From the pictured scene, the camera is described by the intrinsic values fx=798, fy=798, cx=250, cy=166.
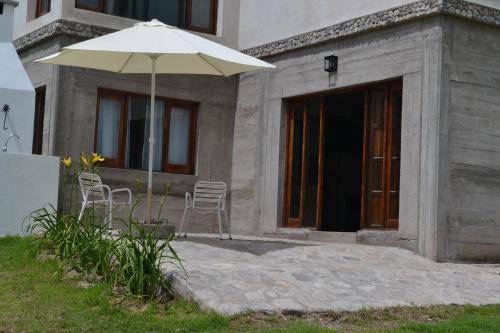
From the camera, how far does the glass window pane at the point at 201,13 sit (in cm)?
1514

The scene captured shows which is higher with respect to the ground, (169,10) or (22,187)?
(169,10)

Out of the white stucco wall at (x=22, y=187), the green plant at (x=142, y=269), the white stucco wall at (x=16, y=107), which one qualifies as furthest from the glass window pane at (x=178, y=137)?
the green plant at (x=142, y=269)

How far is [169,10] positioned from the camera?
14.9m

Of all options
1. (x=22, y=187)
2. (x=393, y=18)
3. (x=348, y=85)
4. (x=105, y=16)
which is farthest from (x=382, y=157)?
(x=105, y=16)

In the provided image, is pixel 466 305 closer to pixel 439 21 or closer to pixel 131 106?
pixel 439 21

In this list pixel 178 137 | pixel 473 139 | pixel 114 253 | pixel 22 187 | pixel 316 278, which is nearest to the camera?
pixel 114 253

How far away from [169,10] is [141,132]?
2.41 m

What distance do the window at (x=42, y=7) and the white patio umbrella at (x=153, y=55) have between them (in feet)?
12.9

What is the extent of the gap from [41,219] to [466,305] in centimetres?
519

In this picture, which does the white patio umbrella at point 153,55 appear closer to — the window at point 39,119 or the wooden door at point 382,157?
the wooden door at point 382,157

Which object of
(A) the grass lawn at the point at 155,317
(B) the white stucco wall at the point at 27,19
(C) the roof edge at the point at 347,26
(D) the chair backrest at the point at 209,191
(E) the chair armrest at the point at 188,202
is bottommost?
(A) the grass lawn at the point at 155,317

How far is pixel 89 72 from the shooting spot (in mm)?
13641

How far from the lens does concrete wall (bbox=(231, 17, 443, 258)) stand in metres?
11.3

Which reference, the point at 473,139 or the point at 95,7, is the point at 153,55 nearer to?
the point at 95,7
